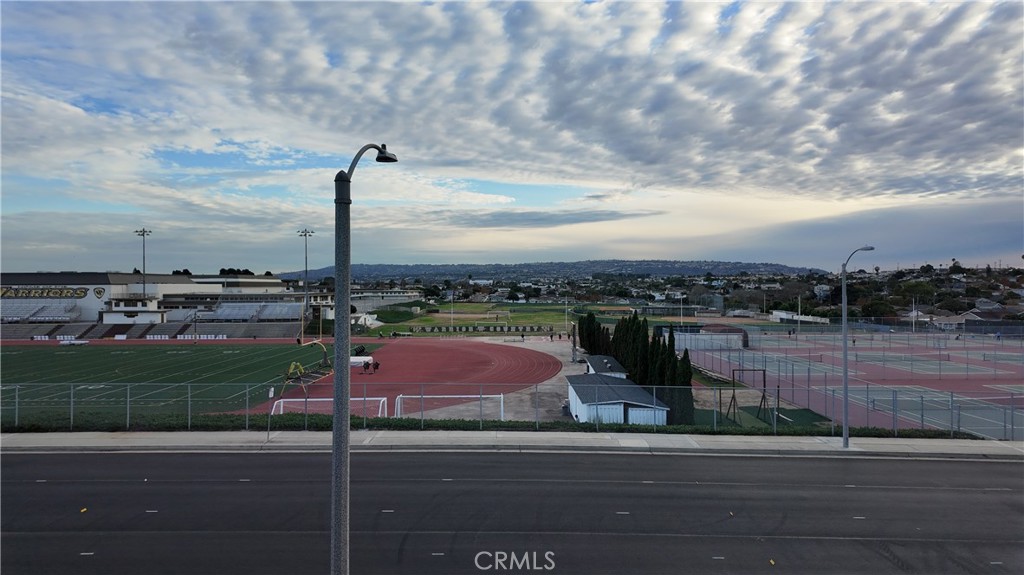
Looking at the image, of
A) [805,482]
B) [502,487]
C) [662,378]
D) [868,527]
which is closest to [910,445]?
[805,482]

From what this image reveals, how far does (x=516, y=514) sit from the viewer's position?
46.2ft

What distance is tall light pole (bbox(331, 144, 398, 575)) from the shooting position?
702 cm

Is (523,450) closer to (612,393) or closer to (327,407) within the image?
(612,393)

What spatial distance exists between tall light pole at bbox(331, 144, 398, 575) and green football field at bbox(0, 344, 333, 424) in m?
17.2

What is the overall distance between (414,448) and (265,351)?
158 feet

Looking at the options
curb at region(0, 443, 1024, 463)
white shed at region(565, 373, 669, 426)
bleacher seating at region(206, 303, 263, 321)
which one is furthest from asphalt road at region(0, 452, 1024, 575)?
bleacher seating at region(206, 303, 263, 321)

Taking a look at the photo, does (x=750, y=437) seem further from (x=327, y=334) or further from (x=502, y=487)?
(x=327, y=334)

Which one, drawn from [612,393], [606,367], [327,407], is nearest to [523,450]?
[612,393]

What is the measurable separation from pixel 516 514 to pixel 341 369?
8.67 m

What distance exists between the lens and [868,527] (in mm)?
13602

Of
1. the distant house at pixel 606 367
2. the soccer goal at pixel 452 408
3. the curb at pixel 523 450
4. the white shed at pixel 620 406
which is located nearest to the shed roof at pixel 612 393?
the white shed at pixel 620 406

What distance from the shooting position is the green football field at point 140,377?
28.7m

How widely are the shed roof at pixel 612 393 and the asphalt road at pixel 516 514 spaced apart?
19.7 feet

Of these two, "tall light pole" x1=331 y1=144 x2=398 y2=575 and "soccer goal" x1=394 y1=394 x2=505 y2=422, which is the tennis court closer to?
"soccer goal" x1=394 y1=394 x2=505 y2=422
